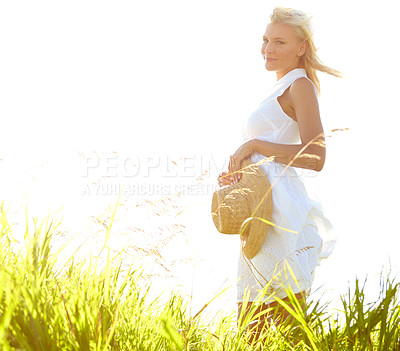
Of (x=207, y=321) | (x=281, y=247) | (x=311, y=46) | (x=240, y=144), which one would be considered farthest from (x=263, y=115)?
(x=207, y=321)

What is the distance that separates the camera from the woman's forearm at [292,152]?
2908 millimetres

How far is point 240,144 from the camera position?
10.4 ft

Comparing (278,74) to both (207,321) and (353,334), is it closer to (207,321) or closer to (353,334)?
(207,321)

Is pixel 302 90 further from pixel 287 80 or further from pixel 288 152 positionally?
pixel 288 152

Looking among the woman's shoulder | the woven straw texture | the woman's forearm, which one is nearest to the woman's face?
the woman's shoulder

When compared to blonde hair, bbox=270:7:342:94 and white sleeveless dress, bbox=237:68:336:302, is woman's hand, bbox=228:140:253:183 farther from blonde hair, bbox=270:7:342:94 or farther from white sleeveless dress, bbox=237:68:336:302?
blonde hair, bbox=270:7:342:94

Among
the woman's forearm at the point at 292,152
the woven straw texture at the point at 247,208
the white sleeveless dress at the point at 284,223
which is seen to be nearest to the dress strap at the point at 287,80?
the white sleeveless dress at the point at 284,223

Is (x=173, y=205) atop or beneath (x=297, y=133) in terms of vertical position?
beneath

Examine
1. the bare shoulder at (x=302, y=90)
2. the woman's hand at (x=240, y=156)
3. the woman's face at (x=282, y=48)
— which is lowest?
the woman's hand at (x=240, y=156)

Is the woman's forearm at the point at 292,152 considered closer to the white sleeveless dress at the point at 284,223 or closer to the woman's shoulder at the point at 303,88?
the white sleeveless dress at the point at 284,223

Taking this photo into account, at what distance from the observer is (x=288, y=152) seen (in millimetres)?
2936

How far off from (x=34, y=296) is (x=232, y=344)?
928 millimetres

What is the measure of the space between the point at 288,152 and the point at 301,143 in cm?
9

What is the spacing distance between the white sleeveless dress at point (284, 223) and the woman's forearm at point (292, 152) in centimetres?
6
